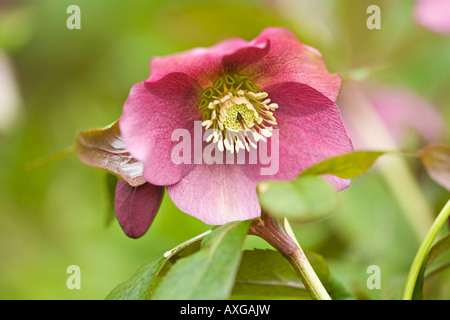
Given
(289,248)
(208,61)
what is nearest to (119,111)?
(208,61)

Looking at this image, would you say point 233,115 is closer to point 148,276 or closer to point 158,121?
point 158,121

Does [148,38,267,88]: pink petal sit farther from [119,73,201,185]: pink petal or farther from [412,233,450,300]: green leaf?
[412,233,450,300]: green leaf

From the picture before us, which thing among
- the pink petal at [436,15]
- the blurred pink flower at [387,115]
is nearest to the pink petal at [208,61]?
the pink petal at [436,15]

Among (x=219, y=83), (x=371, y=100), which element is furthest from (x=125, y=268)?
(x=219, y=83)

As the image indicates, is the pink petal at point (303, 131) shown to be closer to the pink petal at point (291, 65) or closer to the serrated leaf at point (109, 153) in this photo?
the pink petal at point (291, 65)

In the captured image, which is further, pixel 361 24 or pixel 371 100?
pixel 371 100

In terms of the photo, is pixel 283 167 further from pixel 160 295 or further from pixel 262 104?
pixel 160 295
